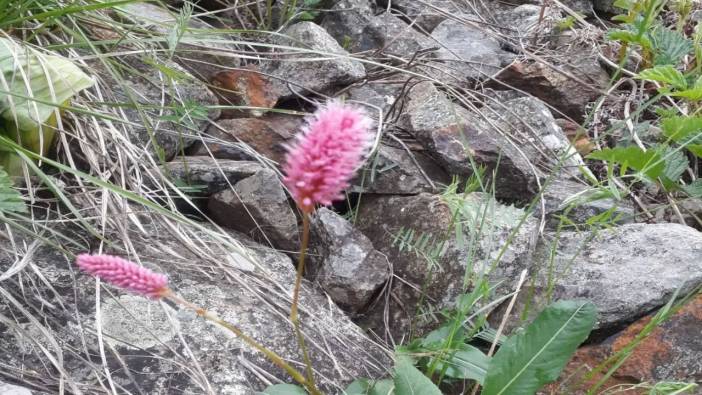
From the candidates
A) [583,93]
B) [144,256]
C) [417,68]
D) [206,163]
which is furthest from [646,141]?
[144,256]

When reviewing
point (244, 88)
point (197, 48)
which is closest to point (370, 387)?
point (244, 88)

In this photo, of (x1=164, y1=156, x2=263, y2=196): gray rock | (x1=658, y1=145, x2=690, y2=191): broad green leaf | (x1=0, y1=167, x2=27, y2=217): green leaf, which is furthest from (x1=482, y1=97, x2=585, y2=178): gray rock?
(x1=0, y1=167, x2=27, y2=217): green leaf

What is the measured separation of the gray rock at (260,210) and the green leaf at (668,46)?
1693mm

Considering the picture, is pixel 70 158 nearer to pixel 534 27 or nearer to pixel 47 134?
pixel 47 134

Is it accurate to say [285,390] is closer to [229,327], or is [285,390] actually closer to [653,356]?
[229,327]

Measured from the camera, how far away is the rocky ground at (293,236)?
5.16 ft

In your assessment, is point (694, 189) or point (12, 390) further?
point (694, 189)

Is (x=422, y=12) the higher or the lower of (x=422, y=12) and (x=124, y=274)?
the lower

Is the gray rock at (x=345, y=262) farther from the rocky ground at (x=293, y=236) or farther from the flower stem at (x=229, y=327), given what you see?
the flower stem at (x=229, y=327)

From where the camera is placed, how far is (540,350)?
151 cm

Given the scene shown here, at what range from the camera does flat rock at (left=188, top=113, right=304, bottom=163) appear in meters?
2.25

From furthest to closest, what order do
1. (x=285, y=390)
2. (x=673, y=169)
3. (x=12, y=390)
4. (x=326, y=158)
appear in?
(x=673, y=169), (x=285, y=390), (x=12, y=390), (x=326, y=158)

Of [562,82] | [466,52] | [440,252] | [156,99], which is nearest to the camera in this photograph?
[440,252]

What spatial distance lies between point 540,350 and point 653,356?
0.46m
